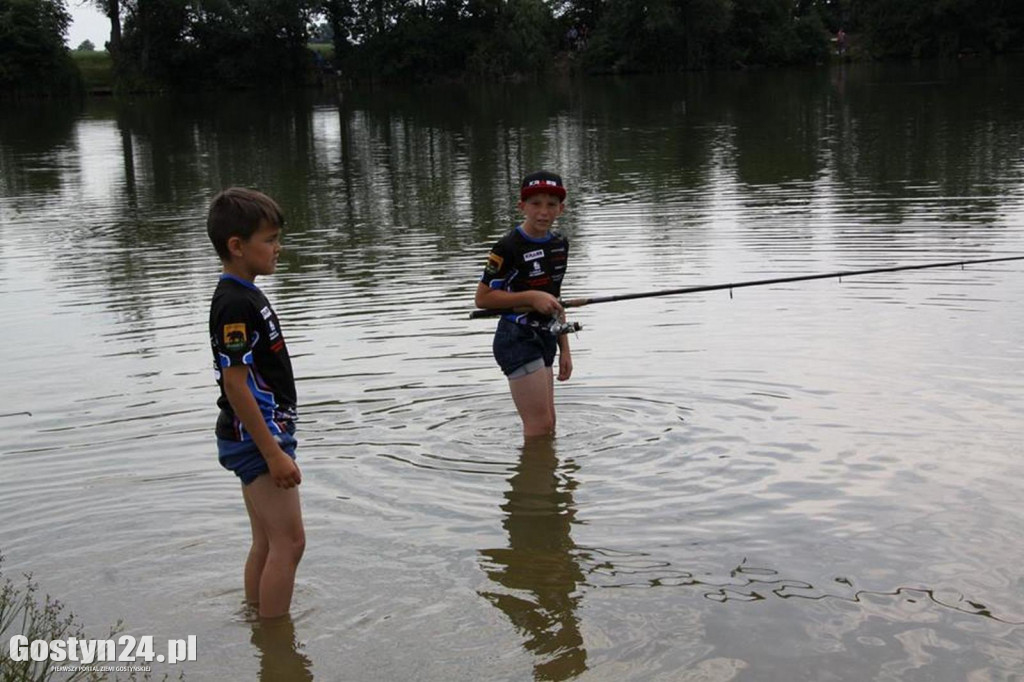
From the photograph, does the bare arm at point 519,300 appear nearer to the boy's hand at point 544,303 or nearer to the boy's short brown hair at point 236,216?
the boy's hand at point 544,303

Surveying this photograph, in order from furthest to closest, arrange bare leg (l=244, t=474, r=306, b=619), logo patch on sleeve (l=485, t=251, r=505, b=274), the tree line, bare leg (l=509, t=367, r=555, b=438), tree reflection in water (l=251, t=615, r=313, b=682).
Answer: the tree line < bare leg (l=509, t=367, r=555, b=438) < logo patch on sleeve (l=485, t=251, r=505, b=274) < tree reflection in water (l=251, t=615, r=313, b=682) < bare leg (l=244, t=474, r=306, b=619)

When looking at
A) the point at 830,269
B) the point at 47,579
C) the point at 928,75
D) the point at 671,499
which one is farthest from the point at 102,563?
the point at 928,75

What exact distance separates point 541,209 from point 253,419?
2.62m

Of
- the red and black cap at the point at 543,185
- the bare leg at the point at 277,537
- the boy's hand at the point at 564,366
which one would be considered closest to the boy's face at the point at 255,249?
the bare leg at the point at 277,537

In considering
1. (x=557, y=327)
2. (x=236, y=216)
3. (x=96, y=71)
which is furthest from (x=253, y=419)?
(x=96, y=71)

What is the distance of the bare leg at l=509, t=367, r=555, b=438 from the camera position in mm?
6836

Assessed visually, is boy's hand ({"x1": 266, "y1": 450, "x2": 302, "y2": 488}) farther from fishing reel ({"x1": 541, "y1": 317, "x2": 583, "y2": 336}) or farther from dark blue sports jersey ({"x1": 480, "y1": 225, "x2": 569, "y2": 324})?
fishing reel ({"x1": 541, "y1": 317, "x2": 583, "y2": 336})

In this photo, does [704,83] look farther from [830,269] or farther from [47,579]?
[47,579]

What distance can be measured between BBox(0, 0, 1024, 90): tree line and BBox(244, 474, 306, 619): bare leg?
65.2 metres

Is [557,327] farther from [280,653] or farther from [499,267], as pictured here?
[280,653]

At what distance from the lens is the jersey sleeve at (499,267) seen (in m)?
6.58

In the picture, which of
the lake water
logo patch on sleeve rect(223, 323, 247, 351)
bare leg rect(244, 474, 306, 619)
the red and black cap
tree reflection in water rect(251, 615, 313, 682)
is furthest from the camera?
the red and black cap

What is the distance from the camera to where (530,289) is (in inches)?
262

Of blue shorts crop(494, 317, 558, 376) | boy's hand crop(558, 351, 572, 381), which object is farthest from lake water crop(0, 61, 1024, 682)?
blue shorts crop(494, 317, 558, 376)
